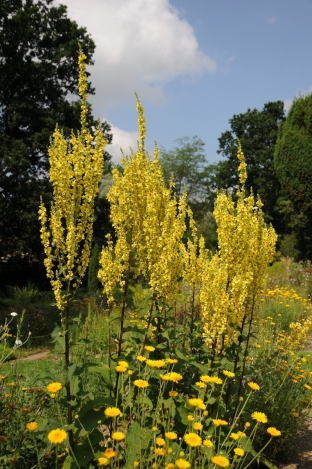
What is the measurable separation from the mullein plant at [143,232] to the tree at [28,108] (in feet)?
33.0

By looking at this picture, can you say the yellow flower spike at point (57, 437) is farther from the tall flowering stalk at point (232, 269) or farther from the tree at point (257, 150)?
the tree at point (257, 150)

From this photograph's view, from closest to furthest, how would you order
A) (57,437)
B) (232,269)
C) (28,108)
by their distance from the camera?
1. (57,437)
2. (232,269)
3. (28,108)

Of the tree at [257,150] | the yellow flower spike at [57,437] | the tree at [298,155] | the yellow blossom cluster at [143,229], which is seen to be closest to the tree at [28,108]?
the tree at [298,155]

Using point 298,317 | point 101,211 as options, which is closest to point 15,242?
point 101,211

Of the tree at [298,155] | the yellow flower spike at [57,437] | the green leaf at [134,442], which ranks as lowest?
the green leaf at [134,442]

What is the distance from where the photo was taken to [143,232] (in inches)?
142

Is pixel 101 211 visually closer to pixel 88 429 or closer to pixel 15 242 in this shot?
pixel 15 242

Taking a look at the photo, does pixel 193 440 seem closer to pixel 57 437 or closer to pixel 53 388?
pixel 57 437

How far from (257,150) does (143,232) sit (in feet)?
107

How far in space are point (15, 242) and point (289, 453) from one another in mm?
11111

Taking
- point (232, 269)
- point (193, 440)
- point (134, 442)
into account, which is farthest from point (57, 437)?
point (232, 269)

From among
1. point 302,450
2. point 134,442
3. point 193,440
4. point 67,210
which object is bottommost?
point 302,450

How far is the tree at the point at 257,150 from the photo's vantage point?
32906 millimetres

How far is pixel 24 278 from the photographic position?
1448 centimetres
